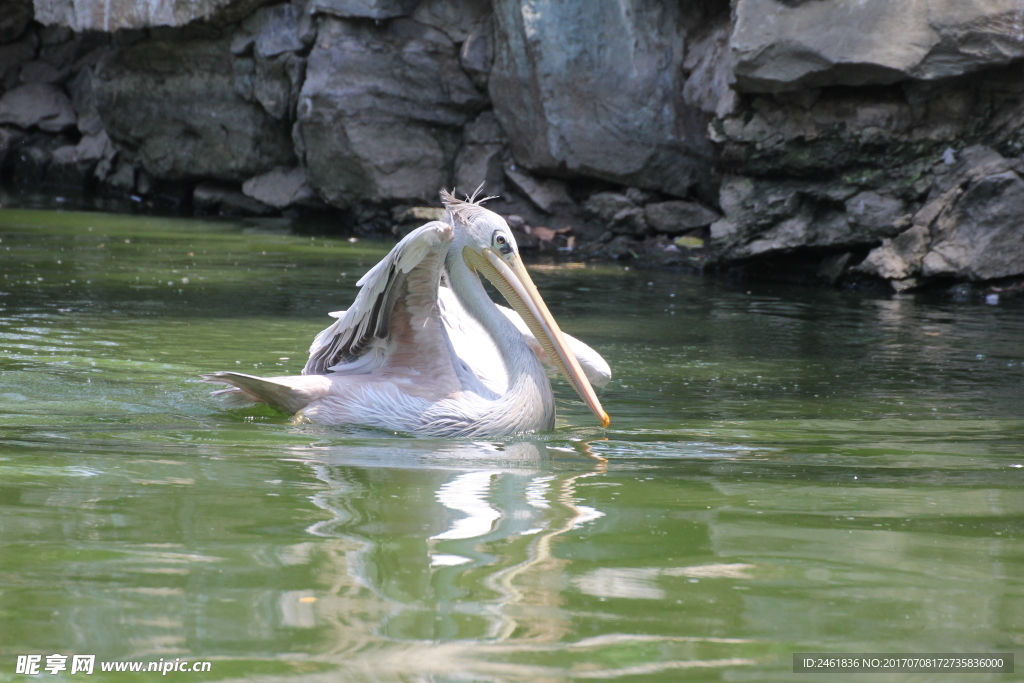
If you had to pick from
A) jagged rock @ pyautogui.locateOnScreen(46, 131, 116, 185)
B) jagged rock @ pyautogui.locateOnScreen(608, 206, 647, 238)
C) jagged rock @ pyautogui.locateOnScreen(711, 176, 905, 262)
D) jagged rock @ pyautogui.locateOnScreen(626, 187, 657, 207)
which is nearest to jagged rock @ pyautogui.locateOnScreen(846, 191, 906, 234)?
jagged rock @ pyautogui.locateOnScreen(711, 176, 905, 262)

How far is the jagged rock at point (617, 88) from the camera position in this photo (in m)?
11.4

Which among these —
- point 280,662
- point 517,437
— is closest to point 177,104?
point 517,437

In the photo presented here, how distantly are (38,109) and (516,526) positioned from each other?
53.4 feet

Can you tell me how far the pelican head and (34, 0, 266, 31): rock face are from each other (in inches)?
405

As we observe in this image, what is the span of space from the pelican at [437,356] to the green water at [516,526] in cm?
13

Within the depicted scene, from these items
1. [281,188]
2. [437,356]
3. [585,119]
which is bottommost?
[437,356]

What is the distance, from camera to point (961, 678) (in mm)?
1728

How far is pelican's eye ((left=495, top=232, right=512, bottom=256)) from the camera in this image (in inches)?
160

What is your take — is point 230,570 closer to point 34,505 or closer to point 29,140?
point 34,505

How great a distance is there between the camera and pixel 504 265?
4.12 m

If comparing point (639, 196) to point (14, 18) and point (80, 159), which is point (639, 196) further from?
point (14, 18)

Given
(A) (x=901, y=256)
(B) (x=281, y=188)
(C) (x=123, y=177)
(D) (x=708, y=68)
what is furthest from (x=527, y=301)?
(C) (x=123, y=177)

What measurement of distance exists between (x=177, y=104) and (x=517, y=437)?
1201 cm

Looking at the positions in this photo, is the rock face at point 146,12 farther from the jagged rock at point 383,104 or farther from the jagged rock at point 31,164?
the jagged rock at point 31,164
